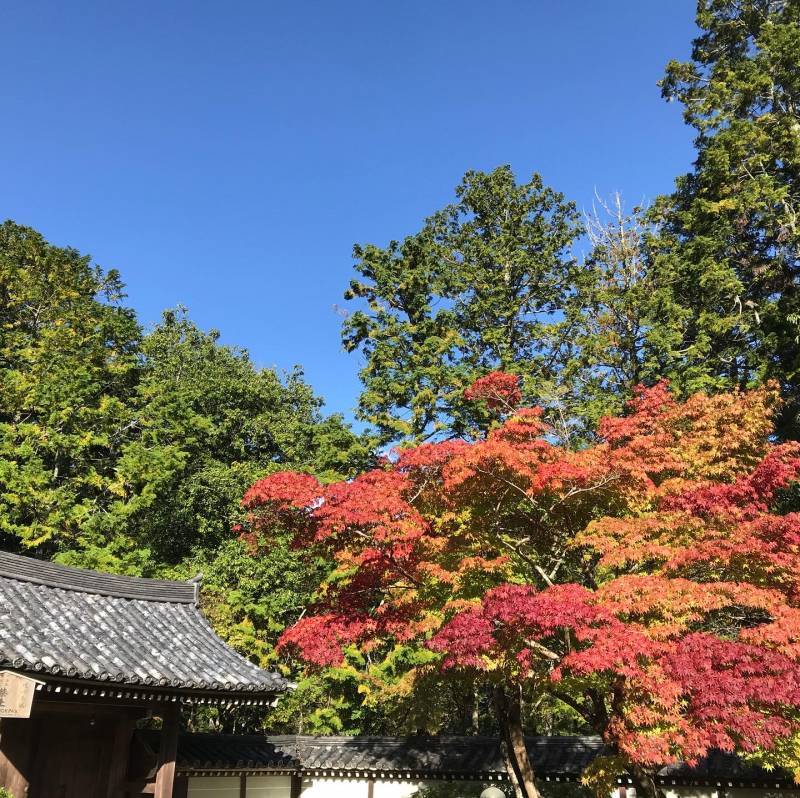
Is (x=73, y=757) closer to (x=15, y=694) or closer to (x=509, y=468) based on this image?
(x=15, y=694)

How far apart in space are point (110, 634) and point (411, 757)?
9.40 metres

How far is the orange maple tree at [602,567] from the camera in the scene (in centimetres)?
935

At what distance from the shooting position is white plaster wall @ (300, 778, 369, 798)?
17188mm

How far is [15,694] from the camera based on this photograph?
28.0 ft

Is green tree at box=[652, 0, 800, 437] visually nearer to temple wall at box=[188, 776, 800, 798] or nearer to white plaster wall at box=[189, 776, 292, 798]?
temple wall at box=[188, 776, 800, 798]

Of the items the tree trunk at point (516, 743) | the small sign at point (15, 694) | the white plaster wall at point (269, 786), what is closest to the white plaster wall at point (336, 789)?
the white plaster wall at point (269, 786)

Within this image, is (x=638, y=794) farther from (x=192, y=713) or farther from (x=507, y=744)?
(x=192, y=713)

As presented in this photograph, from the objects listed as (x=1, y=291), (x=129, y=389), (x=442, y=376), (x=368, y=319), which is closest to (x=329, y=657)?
(x=442, y=376)

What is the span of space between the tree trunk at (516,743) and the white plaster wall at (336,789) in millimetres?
4097

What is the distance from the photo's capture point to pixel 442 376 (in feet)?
77.6

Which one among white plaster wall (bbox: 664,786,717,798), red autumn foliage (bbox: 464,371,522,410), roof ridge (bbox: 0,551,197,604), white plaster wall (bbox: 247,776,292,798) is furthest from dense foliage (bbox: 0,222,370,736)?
white plaster wall (bbox: 664,786,717,798)

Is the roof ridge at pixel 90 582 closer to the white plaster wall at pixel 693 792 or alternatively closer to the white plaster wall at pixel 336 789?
the white plaster wall at pixel 336 789

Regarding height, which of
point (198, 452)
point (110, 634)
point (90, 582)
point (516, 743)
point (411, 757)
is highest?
point (198, 452)

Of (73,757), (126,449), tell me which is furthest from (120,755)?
(126,449)
